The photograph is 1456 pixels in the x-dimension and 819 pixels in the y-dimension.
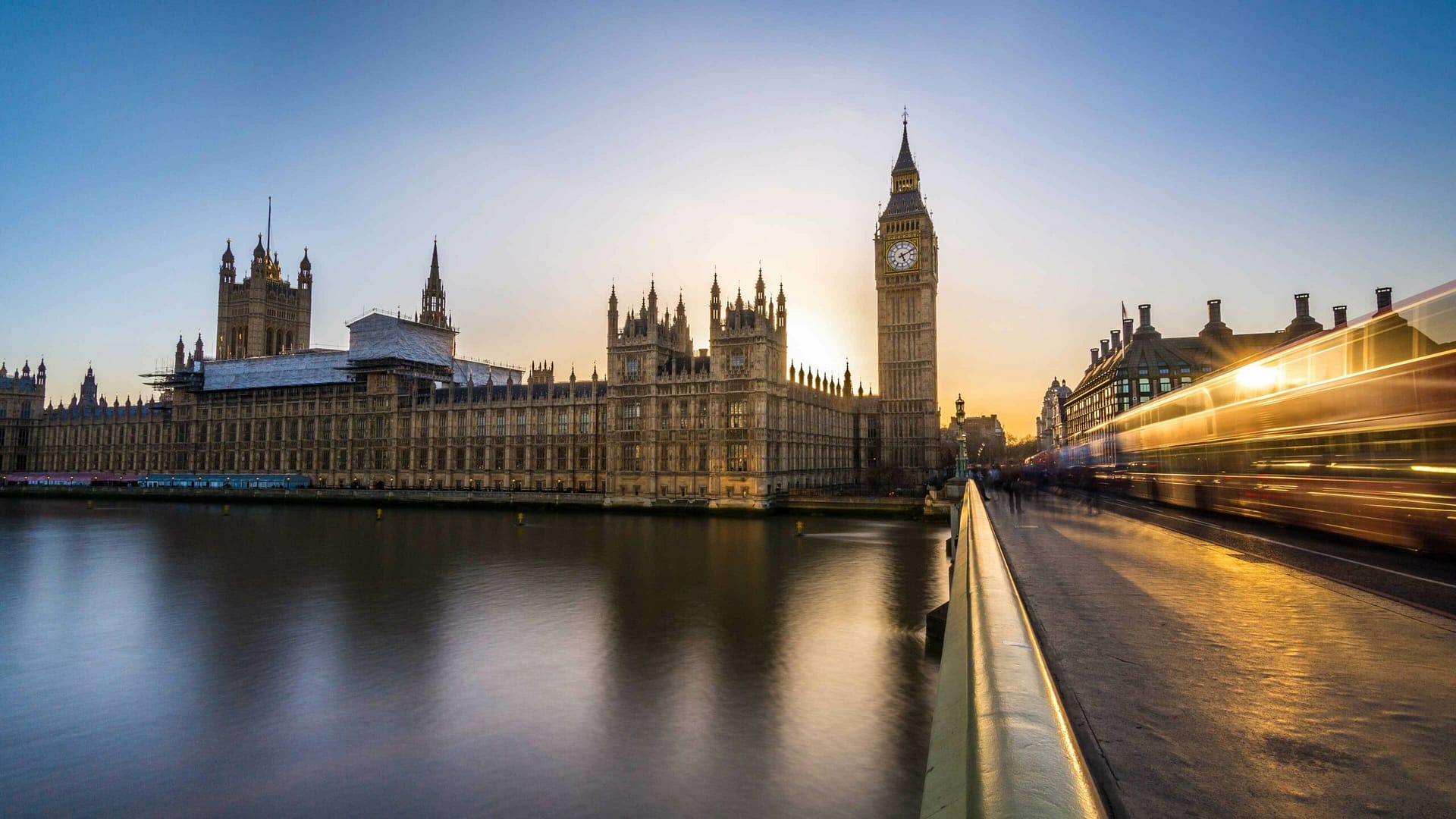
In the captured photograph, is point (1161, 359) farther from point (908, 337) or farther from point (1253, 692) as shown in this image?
point (1253, 692)

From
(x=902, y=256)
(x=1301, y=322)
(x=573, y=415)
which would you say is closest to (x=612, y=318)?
(x=573, y=415)

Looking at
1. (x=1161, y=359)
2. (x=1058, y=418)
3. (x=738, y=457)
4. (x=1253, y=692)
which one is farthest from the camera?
(x=1058, y=418)

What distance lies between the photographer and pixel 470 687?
62.2ft

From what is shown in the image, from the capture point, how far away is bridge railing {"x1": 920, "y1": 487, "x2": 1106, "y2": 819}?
1.97 metres

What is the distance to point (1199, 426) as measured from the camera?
2722 centimetres

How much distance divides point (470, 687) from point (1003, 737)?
1931 centimetres

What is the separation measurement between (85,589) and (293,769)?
26.8 meters

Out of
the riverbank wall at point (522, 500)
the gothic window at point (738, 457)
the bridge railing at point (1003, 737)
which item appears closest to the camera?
the bridge railing at point (1003, 737)

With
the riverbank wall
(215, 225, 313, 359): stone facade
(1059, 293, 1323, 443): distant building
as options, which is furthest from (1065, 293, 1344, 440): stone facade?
(215, 225, 313, 359): stone facade

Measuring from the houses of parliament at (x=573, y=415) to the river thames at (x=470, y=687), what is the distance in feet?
103

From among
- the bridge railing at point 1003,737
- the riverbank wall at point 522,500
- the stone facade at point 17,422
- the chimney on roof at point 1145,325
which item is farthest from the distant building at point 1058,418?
the stone facade at point 17,422

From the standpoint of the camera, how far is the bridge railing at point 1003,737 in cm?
197

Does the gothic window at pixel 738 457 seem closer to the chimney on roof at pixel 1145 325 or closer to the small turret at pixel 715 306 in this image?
the small turret at pixel 715 306

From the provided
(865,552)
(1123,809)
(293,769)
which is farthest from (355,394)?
(1123,809)
